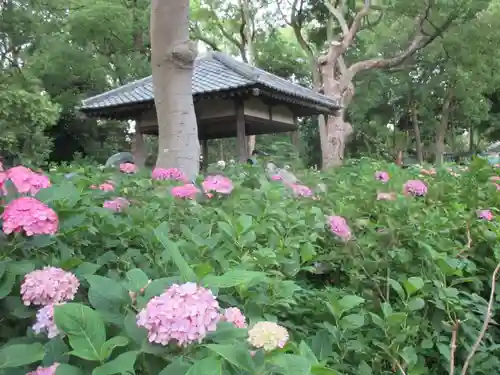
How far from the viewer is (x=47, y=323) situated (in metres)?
0.83

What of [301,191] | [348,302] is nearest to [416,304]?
[348,302]

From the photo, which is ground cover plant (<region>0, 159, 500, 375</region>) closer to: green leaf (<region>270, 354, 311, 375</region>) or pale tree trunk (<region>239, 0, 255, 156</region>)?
green leaf (<region>270, 354, 311, 375</region>)

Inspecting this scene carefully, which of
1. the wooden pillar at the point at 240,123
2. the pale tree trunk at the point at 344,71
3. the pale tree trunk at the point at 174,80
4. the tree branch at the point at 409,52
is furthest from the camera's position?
the tree branch at the point at 409,52

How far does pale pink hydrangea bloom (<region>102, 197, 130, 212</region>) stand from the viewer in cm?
157

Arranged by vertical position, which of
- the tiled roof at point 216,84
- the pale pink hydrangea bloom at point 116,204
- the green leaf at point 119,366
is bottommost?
the green leaf at point 119,366

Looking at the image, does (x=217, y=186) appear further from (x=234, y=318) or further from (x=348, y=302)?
(x=234, y=318)

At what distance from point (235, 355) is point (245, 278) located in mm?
165

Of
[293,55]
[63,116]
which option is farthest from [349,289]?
[293,55]

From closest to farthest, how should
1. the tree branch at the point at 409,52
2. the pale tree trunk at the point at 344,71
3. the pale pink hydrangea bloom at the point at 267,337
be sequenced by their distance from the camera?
the pale pink hydrangea bloom at the point at 267,337 < the pale tree trunk at the point at 344,71 < the tree branch at the point at 409,52

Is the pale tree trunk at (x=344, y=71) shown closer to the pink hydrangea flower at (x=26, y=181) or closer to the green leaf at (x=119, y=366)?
the pink hydrangea flower at (x=26, y=181)

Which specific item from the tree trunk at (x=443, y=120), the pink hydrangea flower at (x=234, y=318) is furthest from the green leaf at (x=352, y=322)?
the tree trunk at (x=443, y=120)

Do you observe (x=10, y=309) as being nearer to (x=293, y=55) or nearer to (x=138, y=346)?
(x=138, y=346)

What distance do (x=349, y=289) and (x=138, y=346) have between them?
0.88 m

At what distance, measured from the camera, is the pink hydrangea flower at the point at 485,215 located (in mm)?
1825
